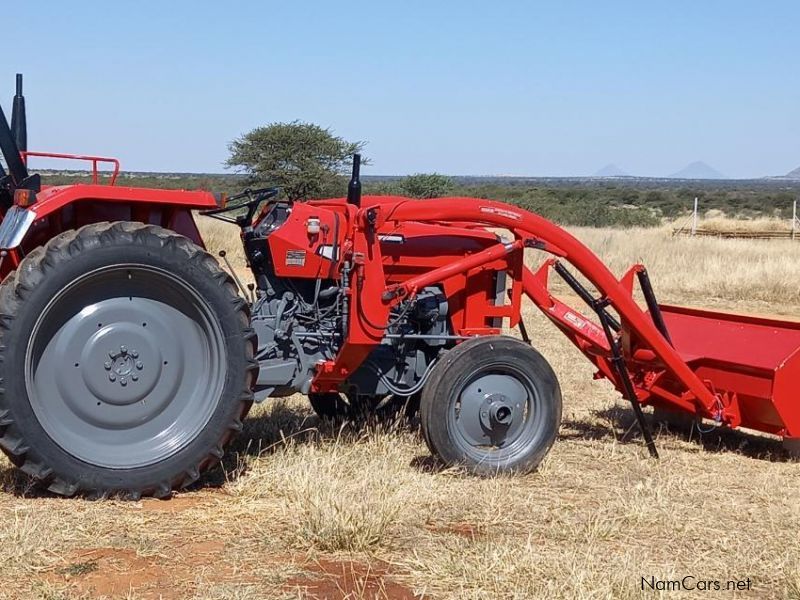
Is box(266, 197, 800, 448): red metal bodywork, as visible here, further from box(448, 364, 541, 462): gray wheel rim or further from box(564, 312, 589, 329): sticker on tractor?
box(448, 364, 541, 462): gray wheel rim

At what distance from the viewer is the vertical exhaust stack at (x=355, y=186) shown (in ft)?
19.9

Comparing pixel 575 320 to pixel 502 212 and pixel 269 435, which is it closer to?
pixel 502 212

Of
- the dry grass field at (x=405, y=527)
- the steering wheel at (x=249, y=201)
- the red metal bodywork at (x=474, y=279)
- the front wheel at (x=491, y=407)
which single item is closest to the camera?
the dry grass field at (x=405, y=527)

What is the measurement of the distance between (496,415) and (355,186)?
5.10 ft

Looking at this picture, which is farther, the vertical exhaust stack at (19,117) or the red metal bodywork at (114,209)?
the vertical exhaust stack at (19,117)

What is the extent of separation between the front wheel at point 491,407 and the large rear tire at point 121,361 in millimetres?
1102

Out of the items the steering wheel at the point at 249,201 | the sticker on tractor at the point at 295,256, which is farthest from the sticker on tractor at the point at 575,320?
the steering wheel at the point at 249,201

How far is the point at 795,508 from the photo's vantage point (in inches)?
218

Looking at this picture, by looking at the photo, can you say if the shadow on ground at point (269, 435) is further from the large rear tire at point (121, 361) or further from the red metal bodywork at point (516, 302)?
the red metal bodywork at point (516, 302)

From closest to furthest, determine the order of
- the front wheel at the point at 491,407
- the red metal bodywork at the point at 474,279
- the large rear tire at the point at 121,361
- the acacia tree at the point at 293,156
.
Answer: the large rear tire at the point at 121,361
the red metal bodywork at the point at 474,279
the front wheel at the point at 491,407
the acacia tree at the point at 293,156

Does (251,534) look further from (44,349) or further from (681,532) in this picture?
(681,532)

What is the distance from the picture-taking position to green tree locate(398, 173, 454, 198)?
38.8 metres

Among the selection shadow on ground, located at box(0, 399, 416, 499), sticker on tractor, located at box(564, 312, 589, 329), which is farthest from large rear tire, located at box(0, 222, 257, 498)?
sticker on tractor, located at box(564, 312, 589, 329)

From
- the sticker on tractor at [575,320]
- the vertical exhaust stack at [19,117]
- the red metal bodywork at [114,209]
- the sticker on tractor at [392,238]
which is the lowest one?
the sticker on tractor at [575,320]
